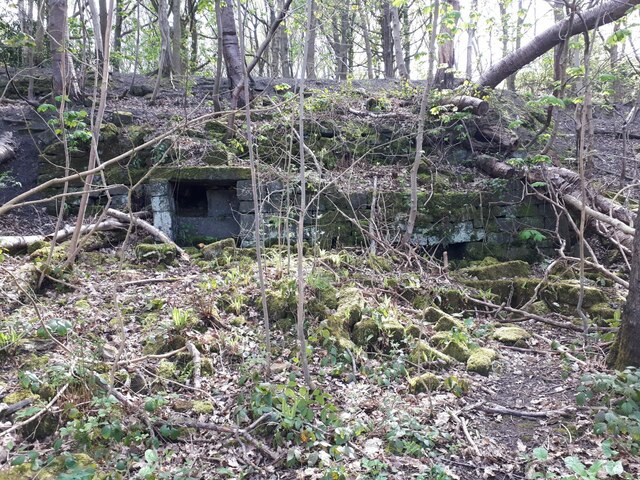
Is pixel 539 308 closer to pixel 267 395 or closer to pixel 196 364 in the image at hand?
pixel 267 395

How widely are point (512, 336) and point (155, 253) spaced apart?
4.13 metres

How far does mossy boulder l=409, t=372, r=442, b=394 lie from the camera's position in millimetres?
3525

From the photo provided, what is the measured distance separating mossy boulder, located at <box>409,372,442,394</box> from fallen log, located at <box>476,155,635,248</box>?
3.21m

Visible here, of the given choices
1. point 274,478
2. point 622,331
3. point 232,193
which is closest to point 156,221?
point 232,193

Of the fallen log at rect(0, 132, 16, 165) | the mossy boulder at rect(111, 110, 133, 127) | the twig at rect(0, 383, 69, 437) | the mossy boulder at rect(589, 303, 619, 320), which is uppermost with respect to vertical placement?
the mossy boulder at rect(111, 110, 133, 127)

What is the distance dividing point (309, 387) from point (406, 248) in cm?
361

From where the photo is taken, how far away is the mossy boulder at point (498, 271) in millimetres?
6297

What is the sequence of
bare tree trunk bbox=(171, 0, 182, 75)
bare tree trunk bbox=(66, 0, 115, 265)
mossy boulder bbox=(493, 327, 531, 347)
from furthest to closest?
1. bare tree trunk bbox=(171, 0, 182, 75)
2. mossy boulder bbox=(493, 327, 531, 347)
3. bare tree trunk bbox=(66, 0, 115, 265)

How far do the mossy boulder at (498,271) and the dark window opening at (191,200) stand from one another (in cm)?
416

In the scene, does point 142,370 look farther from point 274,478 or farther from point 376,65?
point 376,65

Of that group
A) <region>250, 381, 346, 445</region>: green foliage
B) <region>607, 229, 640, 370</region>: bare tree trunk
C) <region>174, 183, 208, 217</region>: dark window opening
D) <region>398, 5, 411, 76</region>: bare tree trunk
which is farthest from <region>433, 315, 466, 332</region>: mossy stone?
<region>398, 5, 411, 76</region>: bare tree trunk

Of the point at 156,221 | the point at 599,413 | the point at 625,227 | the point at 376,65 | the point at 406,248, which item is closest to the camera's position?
the point at 599,413

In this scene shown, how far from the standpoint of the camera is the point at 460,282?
588cm

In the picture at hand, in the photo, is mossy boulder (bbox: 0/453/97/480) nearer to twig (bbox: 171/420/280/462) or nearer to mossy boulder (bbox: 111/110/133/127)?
twig (bbox: 171/420/280/462)
